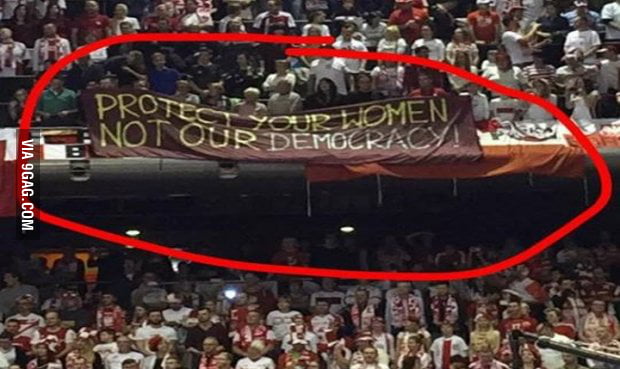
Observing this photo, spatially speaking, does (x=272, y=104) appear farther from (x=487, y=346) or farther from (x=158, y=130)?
(x=487, y=346)

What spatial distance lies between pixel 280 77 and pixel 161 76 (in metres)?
2.02

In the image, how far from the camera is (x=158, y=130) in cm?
2312

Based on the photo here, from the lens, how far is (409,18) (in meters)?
26.4

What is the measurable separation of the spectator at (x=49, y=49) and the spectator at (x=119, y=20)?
885 mm

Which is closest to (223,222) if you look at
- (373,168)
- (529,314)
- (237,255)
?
(237,255)

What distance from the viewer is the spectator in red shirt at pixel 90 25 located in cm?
2542

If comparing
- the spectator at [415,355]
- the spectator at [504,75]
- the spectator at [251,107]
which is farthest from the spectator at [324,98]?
the spectator at [415,355]

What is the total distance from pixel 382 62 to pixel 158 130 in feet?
13.7

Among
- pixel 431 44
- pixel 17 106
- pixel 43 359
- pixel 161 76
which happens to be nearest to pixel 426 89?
pixel 431 44

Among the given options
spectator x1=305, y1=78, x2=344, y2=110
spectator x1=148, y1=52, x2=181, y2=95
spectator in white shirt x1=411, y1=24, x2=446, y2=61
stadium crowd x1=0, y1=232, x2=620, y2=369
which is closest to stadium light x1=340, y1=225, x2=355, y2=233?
stadium crowd x1=0, y1=232, x2=620, y2=369

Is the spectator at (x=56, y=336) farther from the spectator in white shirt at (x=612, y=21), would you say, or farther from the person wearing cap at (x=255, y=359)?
the spectator in white shirt at (x=612, y=21)

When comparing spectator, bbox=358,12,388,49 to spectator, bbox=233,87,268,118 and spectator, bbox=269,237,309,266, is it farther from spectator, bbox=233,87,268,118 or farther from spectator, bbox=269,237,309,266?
spectator, bbox=269,237,309,266

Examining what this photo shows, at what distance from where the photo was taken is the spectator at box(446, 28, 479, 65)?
25141 mm

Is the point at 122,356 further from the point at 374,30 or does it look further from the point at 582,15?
the point at 582,15
